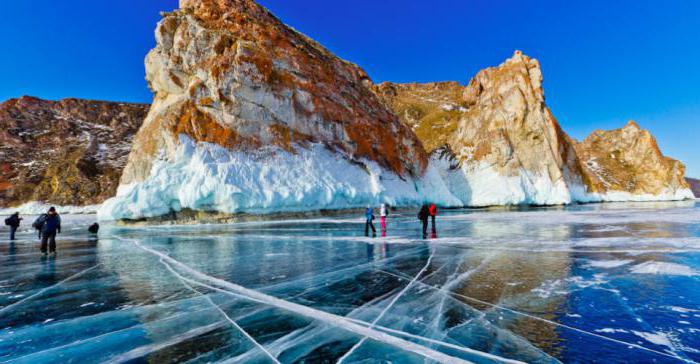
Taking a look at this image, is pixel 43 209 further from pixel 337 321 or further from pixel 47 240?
pixel 337 321

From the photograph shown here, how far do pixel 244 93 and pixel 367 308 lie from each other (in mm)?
36577

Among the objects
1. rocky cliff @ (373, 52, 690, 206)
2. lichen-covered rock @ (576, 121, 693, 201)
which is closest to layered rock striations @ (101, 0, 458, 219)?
rocky cliff @ (373, 52, 690, 206)

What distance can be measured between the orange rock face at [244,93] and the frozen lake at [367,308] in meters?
28.0

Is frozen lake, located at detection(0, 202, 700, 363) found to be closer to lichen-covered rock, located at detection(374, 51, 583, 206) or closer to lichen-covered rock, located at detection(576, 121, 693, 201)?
lichen-covered rock, located at detection(374, 51, 583, 206)

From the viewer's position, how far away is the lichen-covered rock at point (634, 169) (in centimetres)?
9438

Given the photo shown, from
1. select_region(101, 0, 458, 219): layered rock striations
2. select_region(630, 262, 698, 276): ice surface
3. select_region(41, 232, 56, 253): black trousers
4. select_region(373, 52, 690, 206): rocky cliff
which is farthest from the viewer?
select_region(373, 52, 690, 206): rocky cliff

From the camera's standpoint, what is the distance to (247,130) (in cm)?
→ 3700

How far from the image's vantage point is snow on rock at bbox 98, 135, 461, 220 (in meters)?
30.8

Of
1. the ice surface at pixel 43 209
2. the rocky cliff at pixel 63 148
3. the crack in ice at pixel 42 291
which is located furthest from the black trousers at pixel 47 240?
the rocky cliff at pixel 63 148

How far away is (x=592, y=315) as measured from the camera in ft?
16.1

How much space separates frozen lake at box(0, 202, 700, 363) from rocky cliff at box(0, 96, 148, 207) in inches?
3602

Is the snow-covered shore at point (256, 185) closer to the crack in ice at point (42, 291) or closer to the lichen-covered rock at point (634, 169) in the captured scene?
the crack in ice at point (42, 291)

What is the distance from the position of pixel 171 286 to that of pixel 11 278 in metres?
5.25

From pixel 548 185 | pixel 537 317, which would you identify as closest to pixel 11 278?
pixel 537 317
